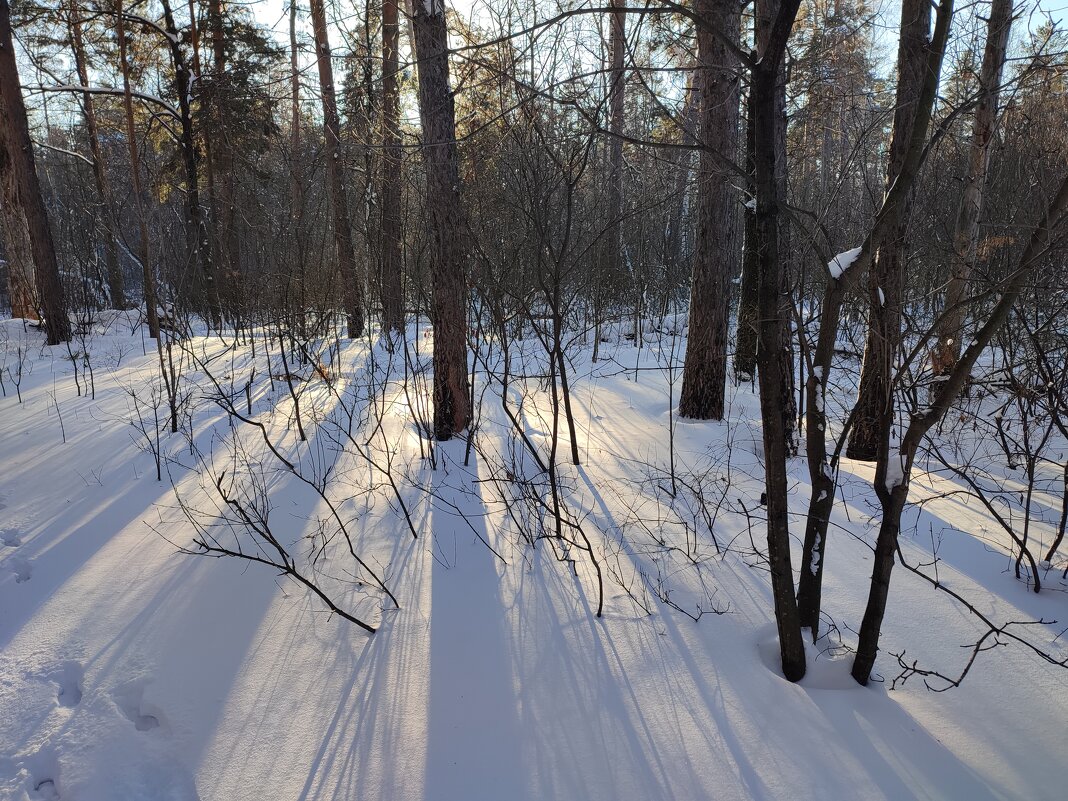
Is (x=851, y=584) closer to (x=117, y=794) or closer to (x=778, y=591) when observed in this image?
(x=778, y=591)

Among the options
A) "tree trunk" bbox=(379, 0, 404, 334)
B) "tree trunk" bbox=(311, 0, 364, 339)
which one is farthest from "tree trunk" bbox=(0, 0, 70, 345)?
"tree trunk" bbox=(379, 0, 404, 334)

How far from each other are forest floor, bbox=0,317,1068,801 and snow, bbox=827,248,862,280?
119 centimetres

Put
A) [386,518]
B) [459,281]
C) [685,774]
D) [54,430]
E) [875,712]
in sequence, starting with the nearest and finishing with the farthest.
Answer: [685,774] < [875,712] < [386,518] < [459,281] < [54,430]

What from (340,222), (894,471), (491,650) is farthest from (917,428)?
(340,222)

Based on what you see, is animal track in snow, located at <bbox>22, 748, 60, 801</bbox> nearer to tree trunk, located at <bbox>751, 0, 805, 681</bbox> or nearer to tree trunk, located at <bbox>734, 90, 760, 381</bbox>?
tree trunk, located at <bbox>751, 0, 805, 681</bbox>

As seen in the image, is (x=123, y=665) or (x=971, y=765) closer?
(x=971, y=765)

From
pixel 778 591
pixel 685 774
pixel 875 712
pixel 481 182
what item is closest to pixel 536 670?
pixel 685 774

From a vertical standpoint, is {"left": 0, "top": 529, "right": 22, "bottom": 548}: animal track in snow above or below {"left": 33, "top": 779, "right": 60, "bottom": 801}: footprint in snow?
above

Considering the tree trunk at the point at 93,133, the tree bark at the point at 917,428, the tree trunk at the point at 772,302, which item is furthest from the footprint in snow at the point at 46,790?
the tree trunk at the point at 93,133

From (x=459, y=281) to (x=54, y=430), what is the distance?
382 centimetres

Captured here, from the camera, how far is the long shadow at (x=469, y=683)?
172 cm

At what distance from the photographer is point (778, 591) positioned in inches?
73.6

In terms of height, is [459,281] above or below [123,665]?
above

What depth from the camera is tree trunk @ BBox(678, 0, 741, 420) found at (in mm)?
4836
